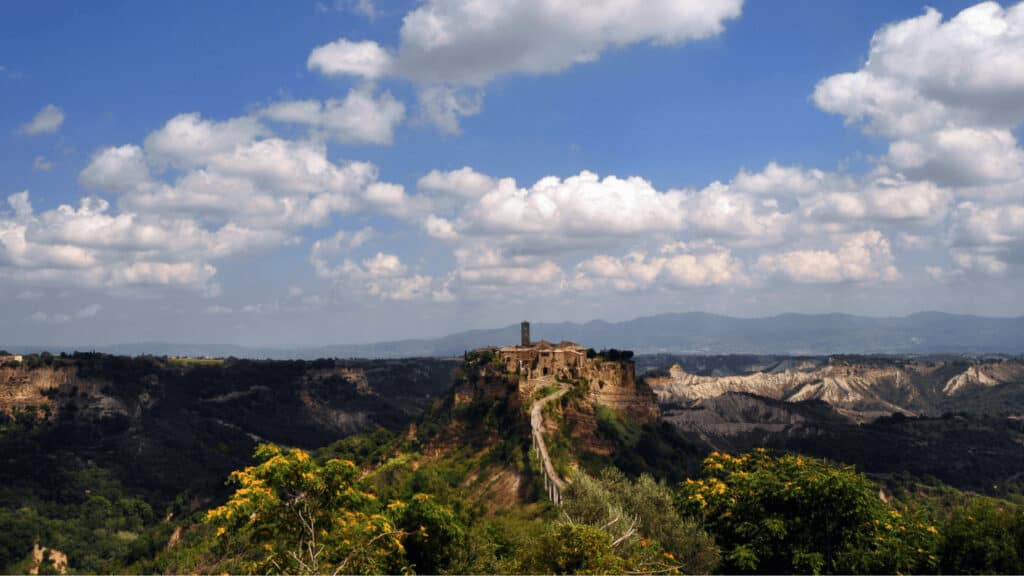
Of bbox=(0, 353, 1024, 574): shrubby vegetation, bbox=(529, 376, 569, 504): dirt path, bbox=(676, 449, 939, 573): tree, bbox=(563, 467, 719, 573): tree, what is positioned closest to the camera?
bbox=(0, 353, 1024, 574): shrubby vegetation

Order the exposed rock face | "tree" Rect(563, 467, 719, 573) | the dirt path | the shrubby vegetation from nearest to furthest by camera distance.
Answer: the shrubby vegetation < "tree" Rect(563, 467, 719, 573) < the dirt path < the exposed rock face

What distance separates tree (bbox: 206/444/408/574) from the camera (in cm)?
2934

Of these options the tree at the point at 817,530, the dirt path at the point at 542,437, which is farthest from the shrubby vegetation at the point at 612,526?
the dirt path at the point at 542,437

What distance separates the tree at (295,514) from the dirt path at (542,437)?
158 ft

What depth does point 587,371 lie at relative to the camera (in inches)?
5138

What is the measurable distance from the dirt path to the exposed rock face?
394 centimetres

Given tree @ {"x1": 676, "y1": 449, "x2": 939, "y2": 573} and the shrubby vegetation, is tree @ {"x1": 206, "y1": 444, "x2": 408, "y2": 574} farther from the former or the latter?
tree @ {"x1": 676, "y1": 449, "x2": 939, "y2": 573}

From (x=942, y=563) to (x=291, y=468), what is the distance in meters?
37.5

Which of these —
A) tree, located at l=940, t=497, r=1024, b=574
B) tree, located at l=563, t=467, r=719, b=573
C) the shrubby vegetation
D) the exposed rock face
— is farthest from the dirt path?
tree, located at l=940, t=497, r=1024, b=574

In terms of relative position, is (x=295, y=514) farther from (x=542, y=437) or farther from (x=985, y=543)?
(x=542, y=437)

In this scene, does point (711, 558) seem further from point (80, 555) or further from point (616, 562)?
point (80, 555)

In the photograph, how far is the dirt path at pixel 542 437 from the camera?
3500 inches

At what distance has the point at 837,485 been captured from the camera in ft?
132

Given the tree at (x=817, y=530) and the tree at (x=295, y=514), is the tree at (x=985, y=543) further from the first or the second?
the tree at (x=295, y=514)
